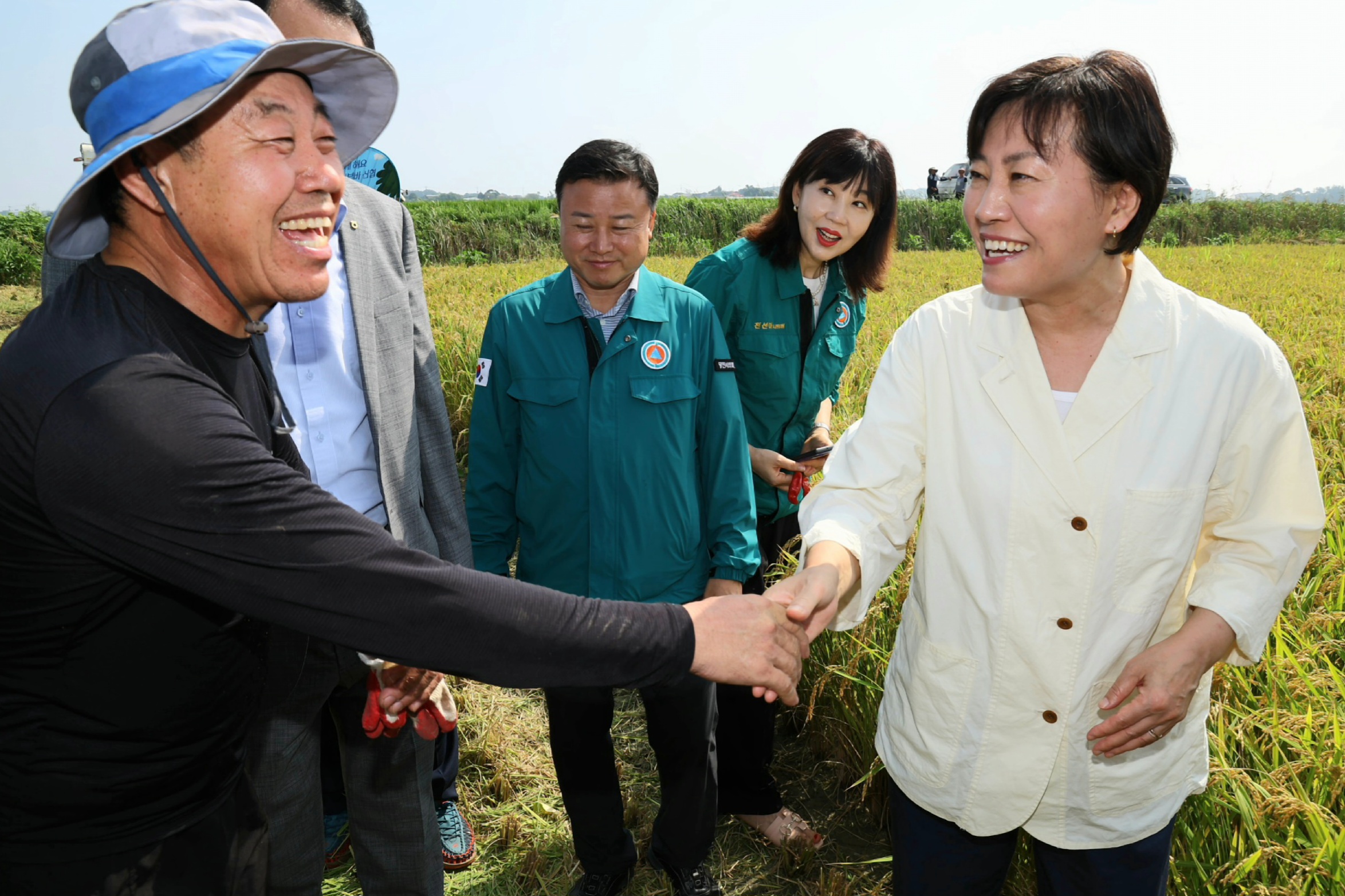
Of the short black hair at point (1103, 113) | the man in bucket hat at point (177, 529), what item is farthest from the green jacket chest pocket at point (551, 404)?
the short black hair at point (1103, 113)

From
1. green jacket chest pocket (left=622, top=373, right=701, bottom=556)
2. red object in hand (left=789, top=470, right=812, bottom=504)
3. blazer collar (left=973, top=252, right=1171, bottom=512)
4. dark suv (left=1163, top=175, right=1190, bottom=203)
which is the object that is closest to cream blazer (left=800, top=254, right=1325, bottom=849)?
blazer collar (left=973, top=252, right=1171, bottom=512)

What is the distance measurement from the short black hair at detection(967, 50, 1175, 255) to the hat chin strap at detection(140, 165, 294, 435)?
1325 mm

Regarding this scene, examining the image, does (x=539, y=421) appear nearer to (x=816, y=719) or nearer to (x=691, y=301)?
(x=691, y=301)

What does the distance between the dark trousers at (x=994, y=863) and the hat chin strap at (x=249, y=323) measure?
1.39 metres

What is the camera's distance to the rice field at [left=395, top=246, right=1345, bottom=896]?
68.7 inches

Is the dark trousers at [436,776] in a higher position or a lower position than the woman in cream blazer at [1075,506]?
lower

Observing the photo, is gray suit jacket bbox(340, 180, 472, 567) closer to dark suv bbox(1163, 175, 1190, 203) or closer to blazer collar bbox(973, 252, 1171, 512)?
blazer collar bbox(973, 252, 1171, 512)

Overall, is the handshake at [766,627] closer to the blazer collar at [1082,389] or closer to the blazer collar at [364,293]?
the blazer collar at [1082,389]

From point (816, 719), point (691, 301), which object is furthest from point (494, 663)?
point (816, 719)

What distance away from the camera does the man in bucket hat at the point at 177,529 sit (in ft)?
Answer: 3.32

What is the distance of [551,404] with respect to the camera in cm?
234

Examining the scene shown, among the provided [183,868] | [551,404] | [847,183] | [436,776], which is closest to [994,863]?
[183,868]

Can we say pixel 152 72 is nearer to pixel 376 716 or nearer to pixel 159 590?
pixel 159 590

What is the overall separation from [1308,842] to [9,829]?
227cm
